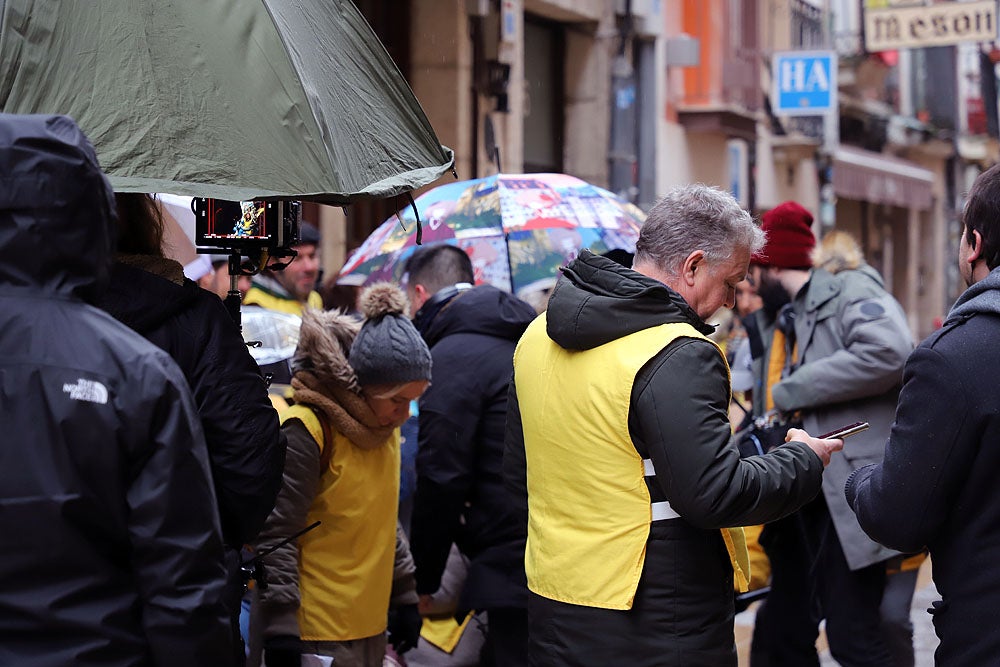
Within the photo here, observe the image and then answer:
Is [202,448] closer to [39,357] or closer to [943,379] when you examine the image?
[39,357]

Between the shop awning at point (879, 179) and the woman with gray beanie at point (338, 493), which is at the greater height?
the shop awning at point (879, 179)

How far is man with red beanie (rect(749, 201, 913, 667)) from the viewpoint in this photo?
552cm

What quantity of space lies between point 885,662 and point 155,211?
10.7ft

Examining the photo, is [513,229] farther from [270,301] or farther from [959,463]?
[959,463]

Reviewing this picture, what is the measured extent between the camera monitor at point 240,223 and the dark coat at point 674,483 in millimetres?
715

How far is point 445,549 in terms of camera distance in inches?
197

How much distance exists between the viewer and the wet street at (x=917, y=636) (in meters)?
6.96

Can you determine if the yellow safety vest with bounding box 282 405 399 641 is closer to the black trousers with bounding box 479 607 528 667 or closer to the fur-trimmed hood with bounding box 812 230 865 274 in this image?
the black trousers with bounding box 479 607 528 667

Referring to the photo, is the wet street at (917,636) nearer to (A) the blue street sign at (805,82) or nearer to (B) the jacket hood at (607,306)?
(B) the jacket hood at (607,306)

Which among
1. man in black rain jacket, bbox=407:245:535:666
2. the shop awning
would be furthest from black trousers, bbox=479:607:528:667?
the shop awning

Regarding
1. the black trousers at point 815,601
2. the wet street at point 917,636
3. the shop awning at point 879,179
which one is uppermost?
the shop awning at point 879,179

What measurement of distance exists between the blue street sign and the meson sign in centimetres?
116

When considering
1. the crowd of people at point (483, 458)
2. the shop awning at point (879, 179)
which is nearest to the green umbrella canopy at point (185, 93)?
the crowd of people at point (483, 458)

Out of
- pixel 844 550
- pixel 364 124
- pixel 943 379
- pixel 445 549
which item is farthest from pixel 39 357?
pixel 844 550
